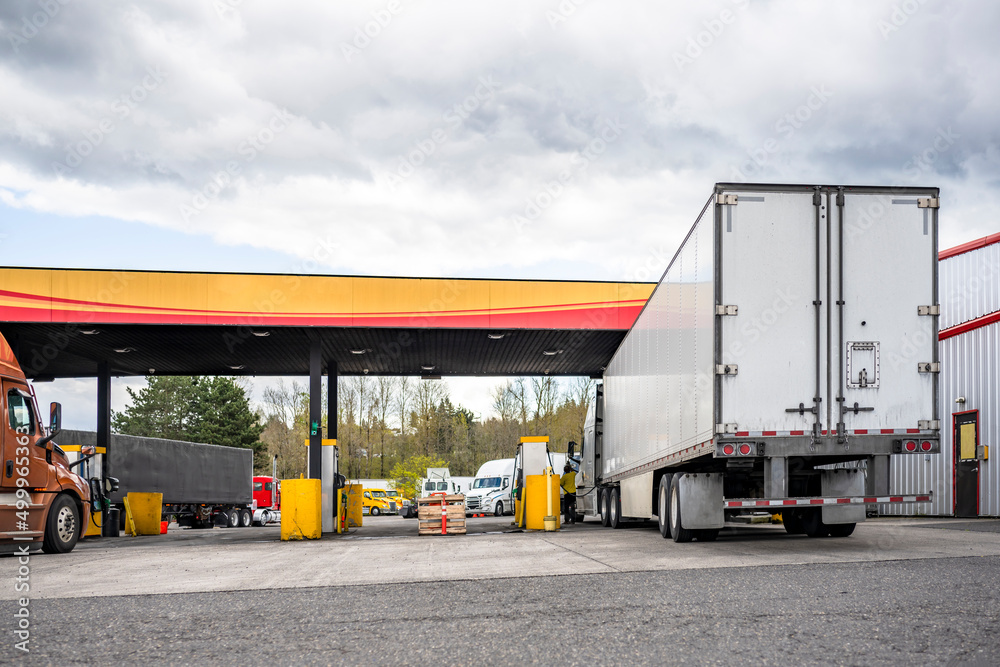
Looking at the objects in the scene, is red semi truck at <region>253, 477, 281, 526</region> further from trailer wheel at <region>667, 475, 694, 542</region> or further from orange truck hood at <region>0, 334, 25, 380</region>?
trailer wheel at <region>667, 475, 694, 542</region>

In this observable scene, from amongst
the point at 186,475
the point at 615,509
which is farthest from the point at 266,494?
the point at 615,509

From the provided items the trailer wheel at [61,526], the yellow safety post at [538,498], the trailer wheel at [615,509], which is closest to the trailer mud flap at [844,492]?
the trailer wheel at [615,509]

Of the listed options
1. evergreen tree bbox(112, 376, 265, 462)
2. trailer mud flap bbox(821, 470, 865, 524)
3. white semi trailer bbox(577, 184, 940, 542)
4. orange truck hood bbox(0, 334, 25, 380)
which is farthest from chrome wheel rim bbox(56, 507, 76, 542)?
evergreen tree bbox(112, 376, 265, 462)

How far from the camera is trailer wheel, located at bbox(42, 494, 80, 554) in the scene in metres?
14.4

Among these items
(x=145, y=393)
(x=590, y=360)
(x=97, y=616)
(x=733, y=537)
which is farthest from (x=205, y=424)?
(x=97, y=616)

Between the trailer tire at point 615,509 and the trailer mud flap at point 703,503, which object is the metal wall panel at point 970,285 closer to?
the trailer tire at point 615,509

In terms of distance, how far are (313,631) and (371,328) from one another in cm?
1545

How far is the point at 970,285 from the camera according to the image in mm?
20734

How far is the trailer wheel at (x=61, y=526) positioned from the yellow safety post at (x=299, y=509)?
418cm

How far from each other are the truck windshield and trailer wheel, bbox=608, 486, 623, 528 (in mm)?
20671

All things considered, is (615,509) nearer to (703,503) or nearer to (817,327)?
(703,503)

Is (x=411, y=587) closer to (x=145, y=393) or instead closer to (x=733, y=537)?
(x=733, y=537)

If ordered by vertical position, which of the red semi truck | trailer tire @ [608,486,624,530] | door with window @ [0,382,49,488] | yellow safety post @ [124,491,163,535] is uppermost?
door with window @ [0,382,49,488]

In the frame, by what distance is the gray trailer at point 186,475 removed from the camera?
2934 centimetres
